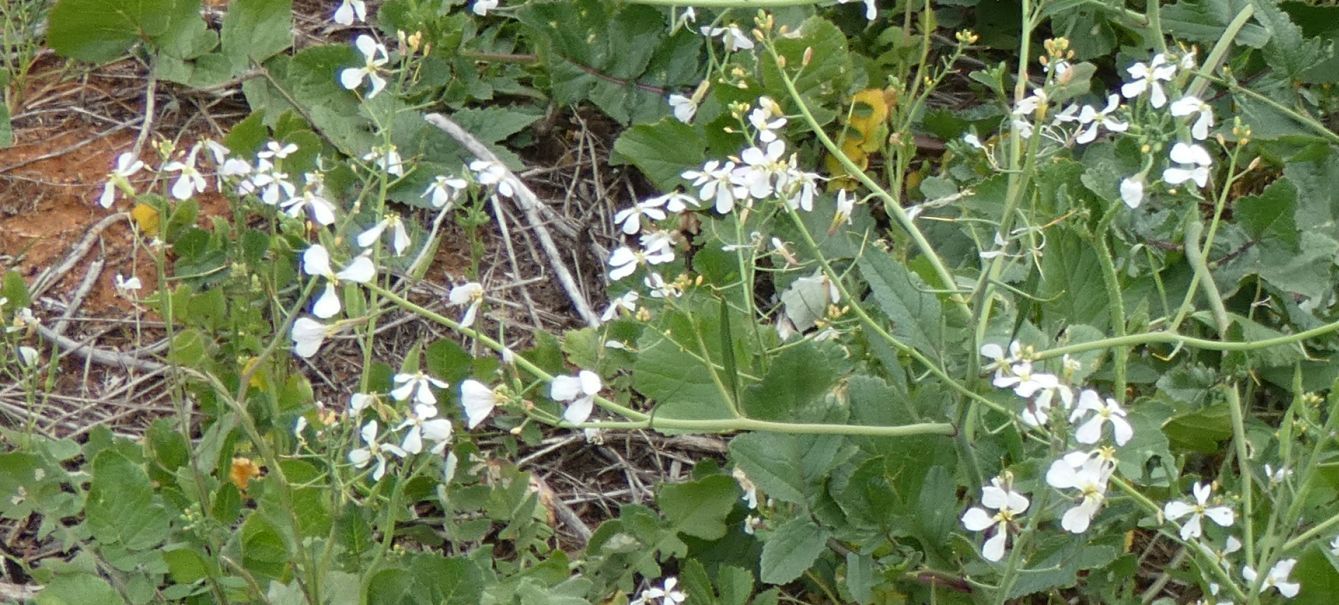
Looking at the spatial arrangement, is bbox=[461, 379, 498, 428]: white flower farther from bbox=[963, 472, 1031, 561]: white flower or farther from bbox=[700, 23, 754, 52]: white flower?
bbox=[700, 23, 754, 52]: white flower

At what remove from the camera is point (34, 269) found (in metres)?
2.04

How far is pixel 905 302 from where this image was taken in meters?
1.50

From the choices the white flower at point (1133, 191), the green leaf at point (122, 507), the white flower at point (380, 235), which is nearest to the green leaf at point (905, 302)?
the white flower at point (1133, 191)

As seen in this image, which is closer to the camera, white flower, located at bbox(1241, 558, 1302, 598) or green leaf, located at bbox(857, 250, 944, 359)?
white flower, located at bbox(1241, 558, 1302, 598)

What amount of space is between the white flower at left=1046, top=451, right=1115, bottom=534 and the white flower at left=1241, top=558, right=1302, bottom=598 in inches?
9.2

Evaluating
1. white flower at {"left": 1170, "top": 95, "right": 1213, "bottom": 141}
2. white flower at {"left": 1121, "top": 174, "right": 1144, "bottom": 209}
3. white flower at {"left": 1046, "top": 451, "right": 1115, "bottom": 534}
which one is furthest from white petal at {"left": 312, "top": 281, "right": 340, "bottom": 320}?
white flower at {"left": 1170, "top": 95, "right": 1213, "bottom": 141}

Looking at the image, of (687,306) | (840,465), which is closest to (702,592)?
(840,465)

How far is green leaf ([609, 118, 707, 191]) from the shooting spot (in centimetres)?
207

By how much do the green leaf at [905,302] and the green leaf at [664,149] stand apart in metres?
0.59

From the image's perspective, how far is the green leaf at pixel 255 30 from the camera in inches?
86.0

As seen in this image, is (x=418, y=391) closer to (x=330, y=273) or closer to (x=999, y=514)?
(x=330, y=273)

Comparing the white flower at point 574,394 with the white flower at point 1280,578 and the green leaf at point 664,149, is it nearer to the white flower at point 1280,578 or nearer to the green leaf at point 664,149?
the white flower at point 1280,578

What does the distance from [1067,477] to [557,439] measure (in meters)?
0.86

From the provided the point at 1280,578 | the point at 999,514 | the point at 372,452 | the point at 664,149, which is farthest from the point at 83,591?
the point at 1280,578
